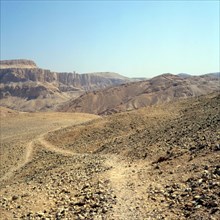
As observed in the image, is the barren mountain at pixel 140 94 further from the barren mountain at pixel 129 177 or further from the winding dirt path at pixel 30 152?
the barren mountain at pixel 129 177

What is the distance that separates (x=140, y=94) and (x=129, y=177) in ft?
389

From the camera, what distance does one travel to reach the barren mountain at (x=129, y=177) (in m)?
11.8

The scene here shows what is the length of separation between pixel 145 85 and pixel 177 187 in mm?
133840

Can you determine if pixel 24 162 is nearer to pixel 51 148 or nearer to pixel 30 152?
pixel 30 152

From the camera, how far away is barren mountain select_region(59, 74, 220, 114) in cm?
11994

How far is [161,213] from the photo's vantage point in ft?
36.8

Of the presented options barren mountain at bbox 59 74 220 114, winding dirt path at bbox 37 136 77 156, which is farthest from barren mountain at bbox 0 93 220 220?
barren mountain at bbox 59 74 220 114

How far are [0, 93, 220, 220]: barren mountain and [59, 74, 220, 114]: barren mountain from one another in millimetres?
84575

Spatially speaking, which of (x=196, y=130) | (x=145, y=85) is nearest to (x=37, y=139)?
(x=196, y=130)

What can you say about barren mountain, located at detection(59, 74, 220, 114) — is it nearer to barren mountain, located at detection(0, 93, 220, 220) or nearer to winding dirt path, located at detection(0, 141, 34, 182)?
winding dirt path, located at detection(0, 141, 34, 182)

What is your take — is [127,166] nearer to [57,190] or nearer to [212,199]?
[57,190]

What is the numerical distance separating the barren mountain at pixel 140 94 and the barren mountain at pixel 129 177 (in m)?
84.6

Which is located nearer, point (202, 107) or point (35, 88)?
point (202, 107)

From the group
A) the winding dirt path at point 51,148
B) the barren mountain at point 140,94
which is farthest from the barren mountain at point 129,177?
the barren mountain at point 140,94
